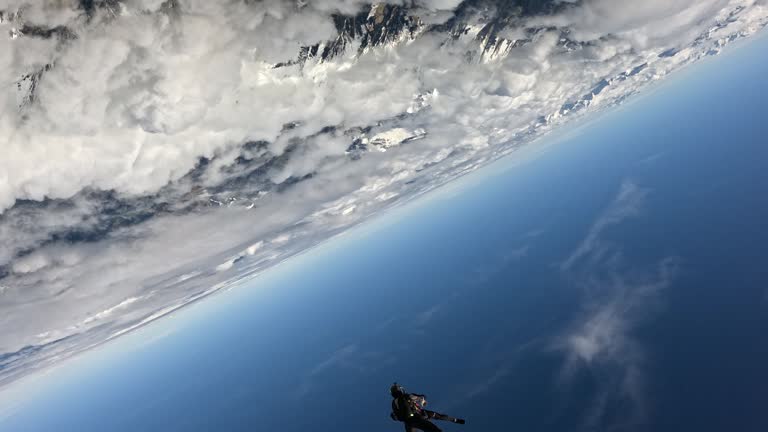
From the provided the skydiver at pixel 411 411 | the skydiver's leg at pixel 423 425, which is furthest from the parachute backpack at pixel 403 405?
the skydiver's leg at pixel 423 425

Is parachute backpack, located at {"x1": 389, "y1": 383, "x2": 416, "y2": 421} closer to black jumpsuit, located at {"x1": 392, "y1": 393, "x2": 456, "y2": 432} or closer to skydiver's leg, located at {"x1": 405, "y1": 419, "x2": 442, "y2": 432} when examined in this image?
black jumpsuit, located at {"x1": 392, "y1": 393, "x2": 456, "y2": 432}

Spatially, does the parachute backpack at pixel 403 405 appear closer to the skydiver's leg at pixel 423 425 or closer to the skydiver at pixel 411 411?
the skydiver at pixel 411 411

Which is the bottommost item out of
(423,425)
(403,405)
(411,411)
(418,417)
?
(423,425)

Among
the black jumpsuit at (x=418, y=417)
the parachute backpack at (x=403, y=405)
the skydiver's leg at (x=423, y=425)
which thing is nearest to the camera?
the parachute backpack at (x=403, y=405)

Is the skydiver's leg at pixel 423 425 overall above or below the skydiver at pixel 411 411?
below

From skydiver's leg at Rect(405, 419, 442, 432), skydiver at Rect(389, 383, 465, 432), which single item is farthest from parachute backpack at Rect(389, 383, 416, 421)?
skydiver's leg at Rect(405, 419, 442, 432)

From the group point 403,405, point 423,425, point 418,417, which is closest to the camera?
point 403,405

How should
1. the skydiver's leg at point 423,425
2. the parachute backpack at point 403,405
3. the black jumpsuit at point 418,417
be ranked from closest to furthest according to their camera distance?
the parachute backpack at point 403,405, the black jumpsuit at point 418,417, the skydiver's leg at point 423,425

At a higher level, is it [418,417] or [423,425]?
[418,417]

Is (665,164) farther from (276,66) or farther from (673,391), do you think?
(276,66)

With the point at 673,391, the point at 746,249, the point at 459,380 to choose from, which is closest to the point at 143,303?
the point at 459,380

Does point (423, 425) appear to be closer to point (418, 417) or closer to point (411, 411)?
point (418, 417)

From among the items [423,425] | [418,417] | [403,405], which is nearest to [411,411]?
[403,405]
